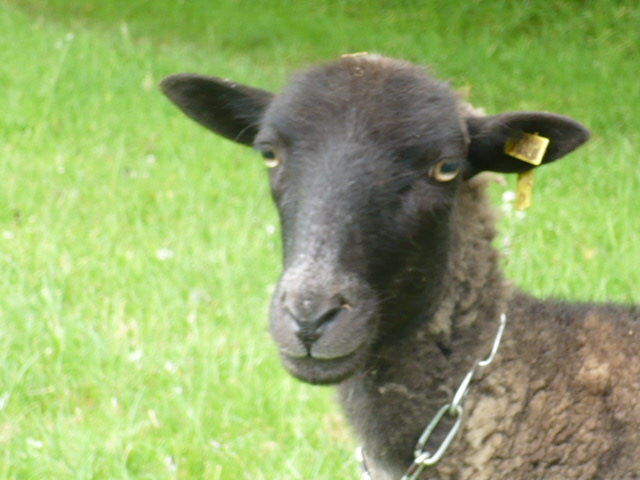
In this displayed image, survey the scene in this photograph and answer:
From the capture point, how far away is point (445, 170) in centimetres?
369

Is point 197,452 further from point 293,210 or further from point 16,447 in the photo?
point 293,210

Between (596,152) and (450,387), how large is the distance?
21.1 feet

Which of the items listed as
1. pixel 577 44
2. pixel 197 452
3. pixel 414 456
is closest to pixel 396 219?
pixel 414 456

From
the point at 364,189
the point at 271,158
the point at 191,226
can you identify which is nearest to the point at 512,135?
the point at 364,189

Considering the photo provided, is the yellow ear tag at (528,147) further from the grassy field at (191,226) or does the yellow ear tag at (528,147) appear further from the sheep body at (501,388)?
the grassy field at (191,226)

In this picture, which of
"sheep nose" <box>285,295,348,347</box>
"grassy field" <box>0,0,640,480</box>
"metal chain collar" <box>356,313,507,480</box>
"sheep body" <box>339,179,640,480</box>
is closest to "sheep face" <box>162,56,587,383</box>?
"sheep nose" <box>285,295,348,347</box>

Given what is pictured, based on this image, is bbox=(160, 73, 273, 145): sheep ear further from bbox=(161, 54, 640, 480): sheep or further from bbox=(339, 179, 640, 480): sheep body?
bbox=(339, 179, 640, 480): sheep body

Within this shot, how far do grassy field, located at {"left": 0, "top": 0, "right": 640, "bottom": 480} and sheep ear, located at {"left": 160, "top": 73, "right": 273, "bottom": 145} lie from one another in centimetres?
41

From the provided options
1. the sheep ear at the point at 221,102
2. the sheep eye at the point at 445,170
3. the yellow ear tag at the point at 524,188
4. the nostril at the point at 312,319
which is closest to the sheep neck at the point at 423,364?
the sheep eye at the point at 445,170

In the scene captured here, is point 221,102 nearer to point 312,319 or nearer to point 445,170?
point 445,170

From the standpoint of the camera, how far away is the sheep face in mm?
3369

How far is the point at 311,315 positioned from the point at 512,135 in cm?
111

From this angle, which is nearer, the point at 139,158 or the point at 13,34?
the point at 139,158

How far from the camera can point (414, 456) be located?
3.72 metres
